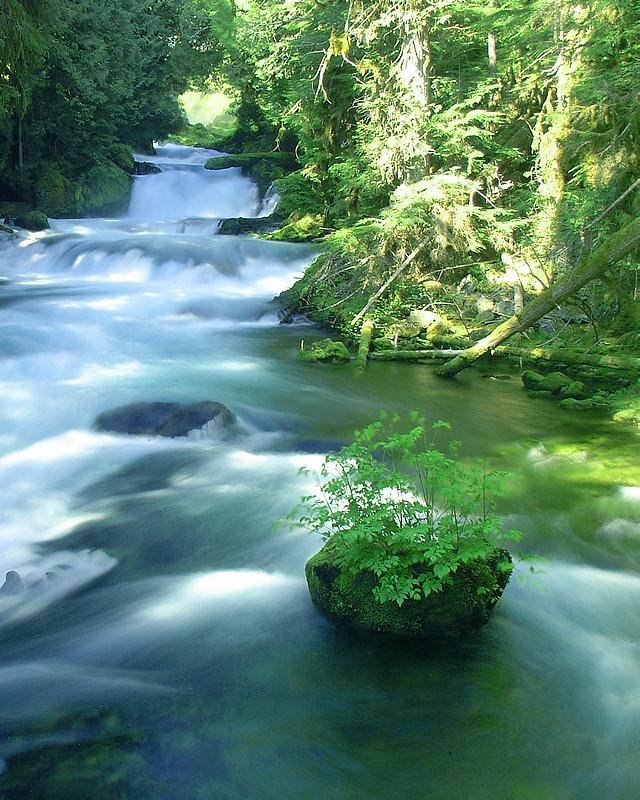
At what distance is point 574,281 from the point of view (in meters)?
7.56

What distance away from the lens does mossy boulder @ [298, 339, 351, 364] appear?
10898 mm

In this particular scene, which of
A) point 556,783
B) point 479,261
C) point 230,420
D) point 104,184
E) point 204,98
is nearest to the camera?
point 556,783

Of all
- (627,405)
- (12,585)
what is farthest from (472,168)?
(12,585)

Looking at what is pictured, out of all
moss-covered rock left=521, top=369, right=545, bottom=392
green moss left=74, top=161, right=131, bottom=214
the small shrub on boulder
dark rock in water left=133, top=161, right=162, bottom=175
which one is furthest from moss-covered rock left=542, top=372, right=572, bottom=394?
dark rock in water left=133, top=161, right=162, bottom=175

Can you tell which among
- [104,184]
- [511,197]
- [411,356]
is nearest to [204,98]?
[104,184]

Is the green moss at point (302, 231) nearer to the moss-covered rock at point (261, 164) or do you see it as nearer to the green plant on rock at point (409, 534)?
the moss-covered rock at point (261, 164)

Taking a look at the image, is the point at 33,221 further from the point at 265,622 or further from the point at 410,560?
the point at 410,560

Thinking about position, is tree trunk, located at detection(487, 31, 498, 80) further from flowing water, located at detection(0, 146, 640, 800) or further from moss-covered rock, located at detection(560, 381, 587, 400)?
moss-covered rock, located at detection(560, 381, 587, 400)

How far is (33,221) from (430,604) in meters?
19.7

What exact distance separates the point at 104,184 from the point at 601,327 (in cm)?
1937

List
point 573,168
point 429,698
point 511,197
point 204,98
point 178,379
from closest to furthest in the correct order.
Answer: point 429,698 → point 178,379 → point 573,168 → point 511,197 → point 204,98

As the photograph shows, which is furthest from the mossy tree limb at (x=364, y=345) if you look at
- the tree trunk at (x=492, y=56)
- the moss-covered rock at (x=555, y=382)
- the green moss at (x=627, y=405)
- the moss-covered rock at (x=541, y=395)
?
the tree trunk at (x=492, y=56)

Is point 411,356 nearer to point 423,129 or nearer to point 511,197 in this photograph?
point 423,129

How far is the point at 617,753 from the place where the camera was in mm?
3271
